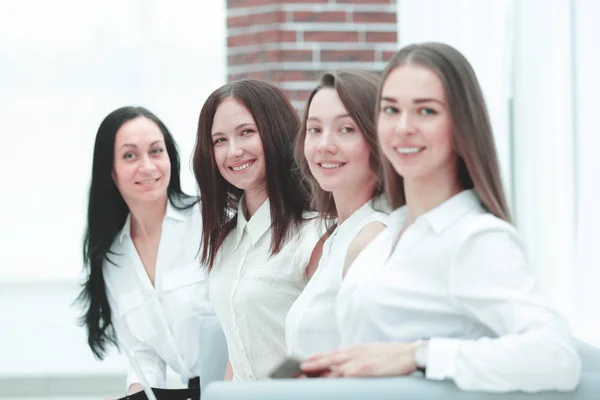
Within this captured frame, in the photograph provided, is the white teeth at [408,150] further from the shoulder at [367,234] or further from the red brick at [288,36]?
the red brick at [288,36]

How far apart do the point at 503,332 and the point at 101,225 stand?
1878 millimetres

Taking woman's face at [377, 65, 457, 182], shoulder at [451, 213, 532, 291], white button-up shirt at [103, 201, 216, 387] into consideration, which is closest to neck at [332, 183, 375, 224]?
woman's face at [377, 65, 457, 182]

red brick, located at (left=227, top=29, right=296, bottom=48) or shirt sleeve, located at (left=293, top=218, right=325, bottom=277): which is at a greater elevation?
red brick, located at (left=227, top=29, right=296, bottom=48)

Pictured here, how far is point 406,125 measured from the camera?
1.64 meters

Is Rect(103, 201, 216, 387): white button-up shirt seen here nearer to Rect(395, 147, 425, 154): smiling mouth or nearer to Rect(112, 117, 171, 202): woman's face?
Rect(112, 117, 171, 202): woman's face

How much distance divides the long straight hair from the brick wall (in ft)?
9.57

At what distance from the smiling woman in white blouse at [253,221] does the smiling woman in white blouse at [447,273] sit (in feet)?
2.17

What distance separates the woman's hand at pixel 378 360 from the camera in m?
1.61

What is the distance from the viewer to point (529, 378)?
152 cm

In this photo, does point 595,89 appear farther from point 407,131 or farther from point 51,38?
point 51,38

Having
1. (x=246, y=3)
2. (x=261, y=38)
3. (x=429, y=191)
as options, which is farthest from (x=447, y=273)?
(x=246, y=3)

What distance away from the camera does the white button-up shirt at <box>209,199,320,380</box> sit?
7.91 feet

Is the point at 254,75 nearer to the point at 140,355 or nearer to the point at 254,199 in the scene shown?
the point at 140,355

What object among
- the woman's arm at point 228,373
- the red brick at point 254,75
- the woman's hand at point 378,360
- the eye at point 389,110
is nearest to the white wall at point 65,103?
the red brick at point 254,75
